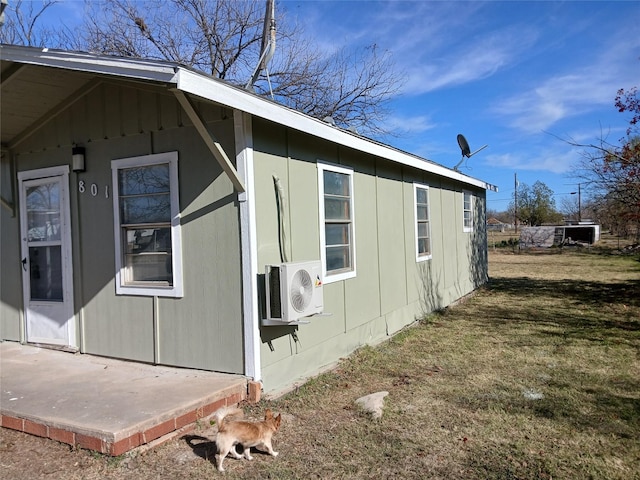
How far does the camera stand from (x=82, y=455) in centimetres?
304

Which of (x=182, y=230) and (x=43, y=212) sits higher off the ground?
(x=43, y=212)

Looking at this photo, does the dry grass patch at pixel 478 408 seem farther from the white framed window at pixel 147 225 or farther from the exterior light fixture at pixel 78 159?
the exterior light fixture at pixel 78 159

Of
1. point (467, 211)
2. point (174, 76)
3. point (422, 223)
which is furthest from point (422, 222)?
point (174, 76)

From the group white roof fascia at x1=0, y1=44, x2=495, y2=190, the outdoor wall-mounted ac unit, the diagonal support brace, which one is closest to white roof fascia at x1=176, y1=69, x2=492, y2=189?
white roof fascia at x1=0, y1=44, x2=495, y2=190

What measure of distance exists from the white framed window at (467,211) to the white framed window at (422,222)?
261cm

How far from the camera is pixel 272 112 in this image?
13.3 feet

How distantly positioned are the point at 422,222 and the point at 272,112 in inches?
185

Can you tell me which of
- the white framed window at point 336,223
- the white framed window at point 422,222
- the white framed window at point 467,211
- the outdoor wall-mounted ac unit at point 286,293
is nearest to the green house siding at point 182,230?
the outdoor wall-mounted ac unit at point 286,293

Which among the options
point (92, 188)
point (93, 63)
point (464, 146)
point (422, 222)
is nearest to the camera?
point (93, 63)

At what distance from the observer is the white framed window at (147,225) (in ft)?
14.4

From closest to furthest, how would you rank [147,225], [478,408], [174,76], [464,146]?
1. [174,76]
2. [478,408]
3. [147,225]
4. [464,146]

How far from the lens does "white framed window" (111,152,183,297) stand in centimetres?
439

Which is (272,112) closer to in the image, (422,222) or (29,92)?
(29,92)

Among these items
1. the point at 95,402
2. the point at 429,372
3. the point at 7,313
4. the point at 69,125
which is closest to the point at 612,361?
the point at 429,372
